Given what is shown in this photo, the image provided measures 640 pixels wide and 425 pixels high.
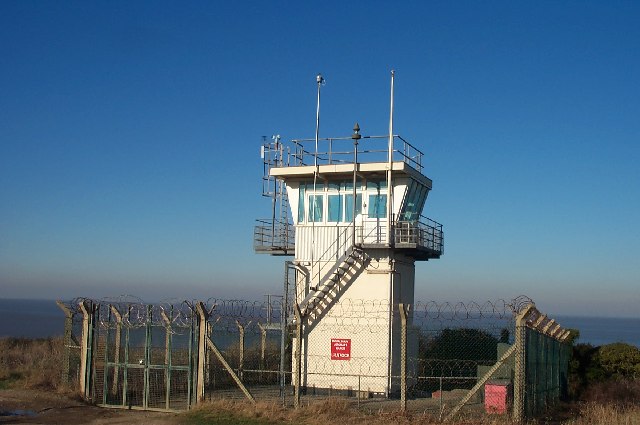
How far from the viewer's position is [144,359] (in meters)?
21.9

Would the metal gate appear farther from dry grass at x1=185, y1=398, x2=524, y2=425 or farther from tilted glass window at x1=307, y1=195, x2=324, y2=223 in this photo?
tilted glass window at x1=307, y1=195, x2=324, y2=223

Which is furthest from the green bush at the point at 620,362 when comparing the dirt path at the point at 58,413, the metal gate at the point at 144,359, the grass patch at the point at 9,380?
the grass patch at the point at 9,380

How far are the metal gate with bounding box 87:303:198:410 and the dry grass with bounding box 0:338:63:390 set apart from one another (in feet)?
5.59

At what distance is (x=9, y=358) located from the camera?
30828 mm

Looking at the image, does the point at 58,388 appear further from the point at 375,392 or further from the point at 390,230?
the point at 390,230

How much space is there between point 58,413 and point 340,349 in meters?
9.90

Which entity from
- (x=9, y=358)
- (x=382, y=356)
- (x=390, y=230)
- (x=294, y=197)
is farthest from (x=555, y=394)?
(x=9, y=358)

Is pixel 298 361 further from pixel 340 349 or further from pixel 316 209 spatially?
pixel 316 209

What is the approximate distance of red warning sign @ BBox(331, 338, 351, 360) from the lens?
86.1 feet

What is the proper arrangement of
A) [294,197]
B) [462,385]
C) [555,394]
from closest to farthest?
[555,394]
[294,197]
[462,385]

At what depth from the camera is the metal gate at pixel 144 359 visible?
21266mm

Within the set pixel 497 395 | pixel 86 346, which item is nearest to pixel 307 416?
pixel 497 395

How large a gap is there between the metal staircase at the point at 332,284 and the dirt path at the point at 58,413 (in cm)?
754

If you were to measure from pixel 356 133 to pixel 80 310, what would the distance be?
1086cm
